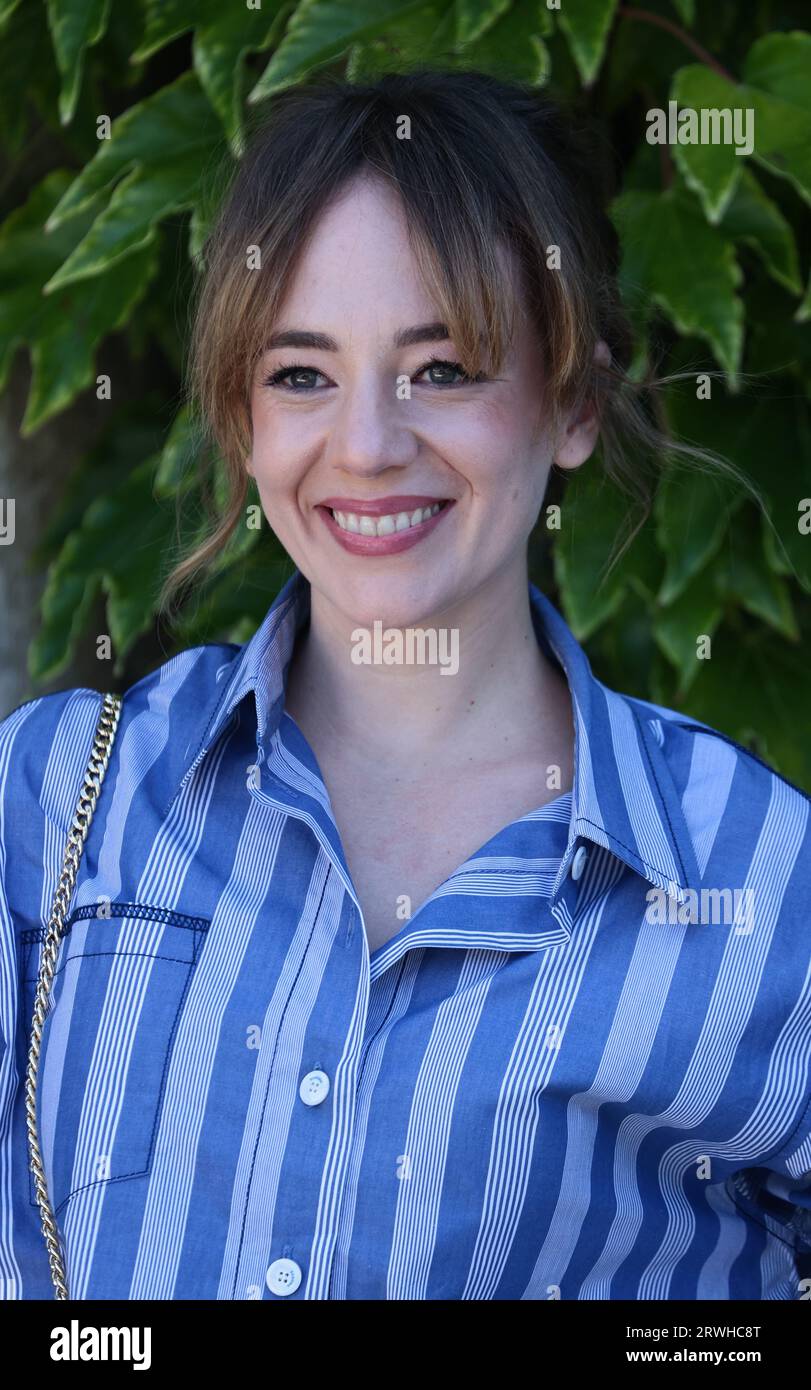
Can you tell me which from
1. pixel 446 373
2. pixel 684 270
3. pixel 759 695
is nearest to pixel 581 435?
pixel 446 373

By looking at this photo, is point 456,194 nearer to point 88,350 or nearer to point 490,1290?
point 490,1290

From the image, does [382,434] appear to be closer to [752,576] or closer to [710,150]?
[710,150]

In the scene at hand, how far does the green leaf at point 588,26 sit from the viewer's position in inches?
45.9

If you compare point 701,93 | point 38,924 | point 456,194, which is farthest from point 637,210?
point 38,924

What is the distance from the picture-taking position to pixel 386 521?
0.81 m

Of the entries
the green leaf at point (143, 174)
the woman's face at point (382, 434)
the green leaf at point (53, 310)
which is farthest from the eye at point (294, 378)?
the green leaf at point (53, 310)

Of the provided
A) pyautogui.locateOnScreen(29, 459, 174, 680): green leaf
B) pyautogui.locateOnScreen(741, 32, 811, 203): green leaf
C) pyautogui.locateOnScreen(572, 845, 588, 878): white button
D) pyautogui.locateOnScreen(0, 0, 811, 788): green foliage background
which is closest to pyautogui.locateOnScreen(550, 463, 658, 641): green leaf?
pyautogui.locateOnScreen(0, 0, 811, 788): green foliage background

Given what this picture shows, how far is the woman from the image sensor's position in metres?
0.75

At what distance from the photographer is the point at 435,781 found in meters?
0.88

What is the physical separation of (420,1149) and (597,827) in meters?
0.18

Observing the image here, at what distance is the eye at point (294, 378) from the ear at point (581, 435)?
157mm

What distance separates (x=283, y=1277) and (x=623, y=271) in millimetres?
801

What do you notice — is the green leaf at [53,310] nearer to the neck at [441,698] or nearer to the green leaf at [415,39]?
the green leaf at [415,39]
